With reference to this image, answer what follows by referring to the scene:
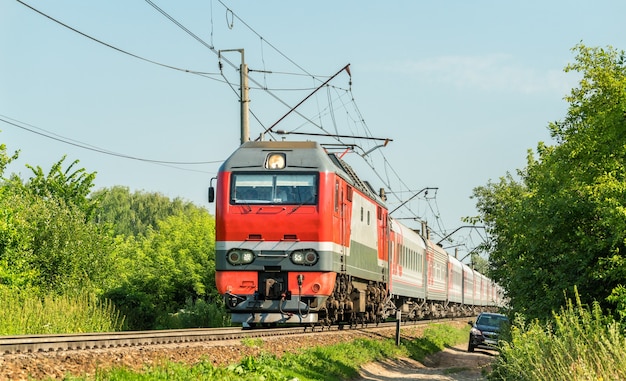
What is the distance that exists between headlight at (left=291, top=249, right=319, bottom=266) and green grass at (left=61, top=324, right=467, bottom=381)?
1814 millimetres

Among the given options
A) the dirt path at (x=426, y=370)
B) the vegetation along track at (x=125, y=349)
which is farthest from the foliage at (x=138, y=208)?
the vegetation along track at (x=125, y=349)

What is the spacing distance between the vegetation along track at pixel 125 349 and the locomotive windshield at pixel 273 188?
2.93 meters

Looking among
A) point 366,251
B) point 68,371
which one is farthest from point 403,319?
point 68,371

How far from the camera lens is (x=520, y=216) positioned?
63.4 ft

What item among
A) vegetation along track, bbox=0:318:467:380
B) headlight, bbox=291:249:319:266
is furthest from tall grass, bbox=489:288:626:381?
headlight, bbox=291:249:319:266

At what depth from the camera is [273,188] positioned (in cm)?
2114

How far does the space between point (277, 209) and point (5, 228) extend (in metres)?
12.7

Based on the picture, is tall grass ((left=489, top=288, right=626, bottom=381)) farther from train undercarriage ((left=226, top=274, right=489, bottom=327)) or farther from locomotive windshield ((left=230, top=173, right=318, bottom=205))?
locomotive windshield ((left=230, top=173, right=318, bottom=205))

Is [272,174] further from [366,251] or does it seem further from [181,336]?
[366,251]

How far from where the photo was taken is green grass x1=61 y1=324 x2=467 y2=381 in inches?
520

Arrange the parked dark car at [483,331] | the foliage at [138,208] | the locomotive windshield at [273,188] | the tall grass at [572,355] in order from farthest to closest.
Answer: the foliage at [138,208]
the parked dark car at [483,331]
the locomotive windshield at [273,188]
the tall grass at [572,355]

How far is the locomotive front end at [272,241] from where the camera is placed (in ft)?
68.2

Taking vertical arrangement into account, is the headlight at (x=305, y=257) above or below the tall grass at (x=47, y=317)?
above

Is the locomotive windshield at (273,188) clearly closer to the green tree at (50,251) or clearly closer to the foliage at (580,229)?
the foliage at (580,229)
